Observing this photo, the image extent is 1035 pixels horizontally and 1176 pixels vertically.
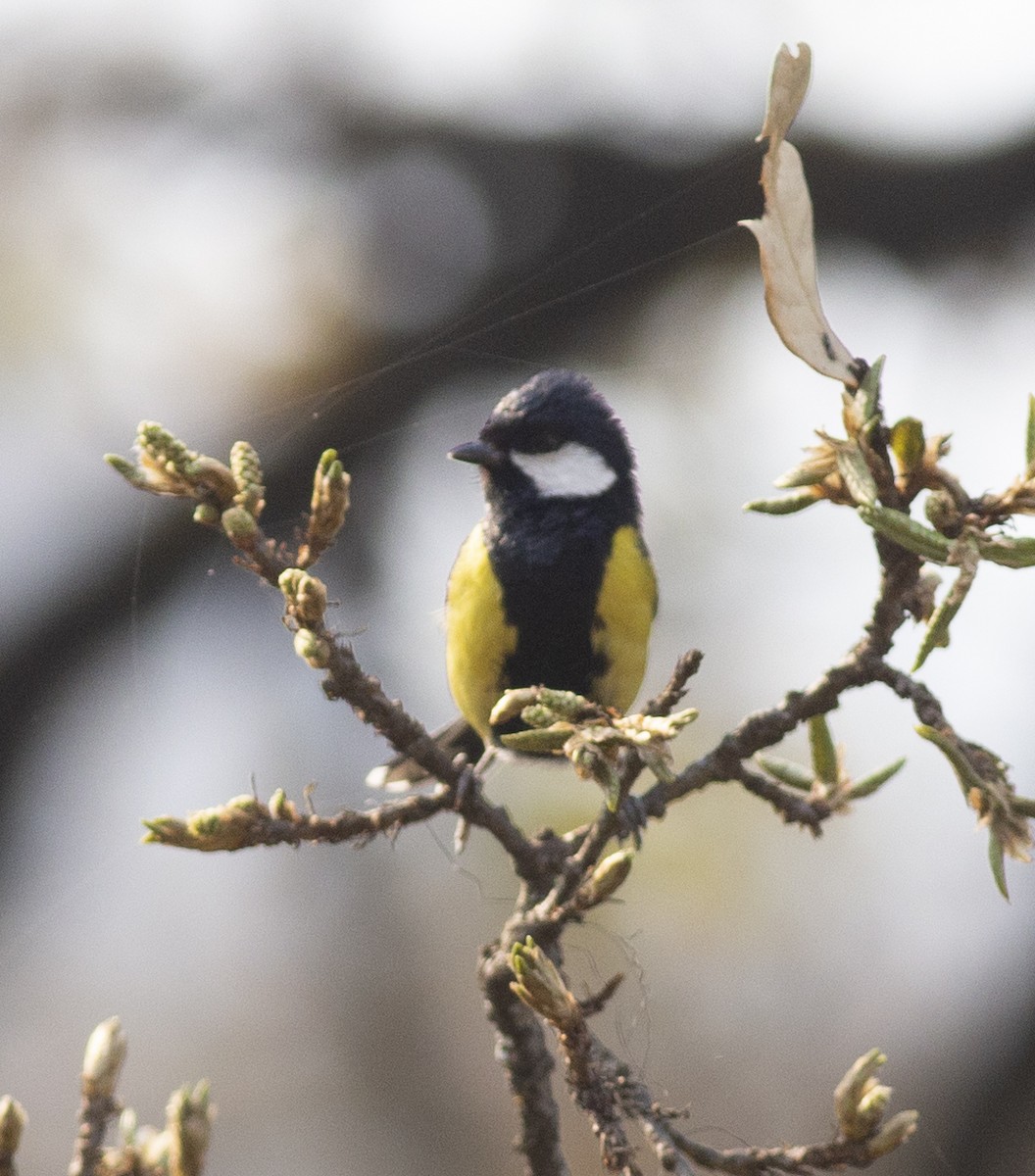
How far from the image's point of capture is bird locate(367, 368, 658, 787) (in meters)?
1.84

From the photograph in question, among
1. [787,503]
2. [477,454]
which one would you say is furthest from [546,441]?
[787,503]

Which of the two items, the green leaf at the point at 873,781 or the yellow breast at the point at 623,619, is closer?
the green leaf at the point at 873,781

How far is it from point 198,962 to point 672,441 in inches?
104

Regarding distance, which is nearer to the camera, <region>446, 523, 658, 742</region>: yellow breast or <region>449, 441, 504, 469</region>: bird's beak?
<region>449, 441, 504, 469</region>: bird's beak

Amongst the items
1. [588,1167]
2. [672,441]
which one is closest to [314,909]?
[588,1167]

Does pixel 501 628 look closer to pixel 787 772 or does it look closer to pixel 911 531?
pixel 787 772

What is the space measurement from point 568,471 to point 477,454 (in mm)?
191

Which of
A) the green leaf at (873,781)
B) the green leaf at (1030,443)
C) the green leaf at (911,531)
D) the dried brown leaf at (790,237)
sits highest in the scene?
the dried brown leaf at (790,237)

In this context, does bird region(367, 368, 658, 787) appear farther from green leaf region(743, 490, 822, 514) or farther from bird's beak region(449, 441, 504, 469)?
green leaf region(743, 490, 822, 514)

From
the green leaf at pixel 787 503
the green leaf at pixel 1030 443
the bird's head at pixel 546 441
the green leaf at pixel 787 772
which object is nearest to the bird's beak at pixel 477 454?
the bird's head at pixel 546 441

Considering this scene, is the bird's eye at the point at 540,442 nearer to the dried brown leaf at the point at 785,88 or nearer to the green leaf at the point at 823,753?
the green leaf at the point at 823,753

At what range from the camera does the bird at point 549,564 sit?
1.84 m

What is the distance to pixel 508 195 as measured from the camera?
11.0ft

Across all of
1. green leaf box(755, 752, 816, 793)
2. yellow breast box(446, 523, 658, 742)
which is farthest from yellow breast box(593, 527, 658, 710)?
green leaf box(755, 752, 816, 793)
